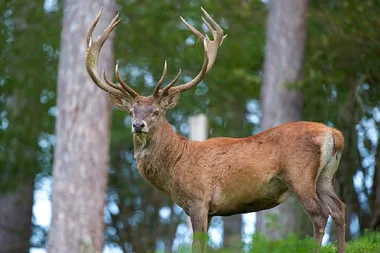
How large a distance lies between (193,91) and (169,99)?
12.2 m

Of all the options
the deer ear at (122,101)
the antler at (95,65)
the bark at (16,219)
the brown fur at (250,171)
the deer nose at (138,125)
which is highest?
the antler at (95,65)

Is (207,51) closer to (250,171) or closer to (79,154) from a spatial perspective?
(250,171)

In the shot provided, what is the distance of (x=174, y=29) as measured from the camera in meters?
20.5

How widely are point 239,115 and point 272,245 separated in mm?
16768

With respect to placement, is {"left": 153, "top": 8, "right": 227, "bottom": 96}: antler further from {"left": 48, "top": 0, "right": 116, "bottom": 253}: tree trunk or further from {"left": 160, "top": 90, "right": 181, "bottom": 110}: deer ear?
{"left": 48, "top": 0, "right": 116, "bottom": 253}: tree trunk

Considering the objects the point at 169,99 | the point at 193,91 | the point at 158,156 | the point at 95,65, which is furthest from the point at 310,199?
the point at 193,91

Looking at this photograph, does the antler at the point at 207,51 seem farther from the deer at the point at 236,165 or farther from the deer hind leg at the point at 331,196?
the deer hind leg at the point at 331,196

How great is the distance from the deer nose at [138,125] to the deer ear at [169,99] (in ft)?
1.82

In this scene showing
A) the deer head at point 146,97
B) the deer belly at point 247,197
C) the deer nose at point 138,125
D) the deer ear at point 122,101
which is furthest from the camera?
the deer ear at point 122,101

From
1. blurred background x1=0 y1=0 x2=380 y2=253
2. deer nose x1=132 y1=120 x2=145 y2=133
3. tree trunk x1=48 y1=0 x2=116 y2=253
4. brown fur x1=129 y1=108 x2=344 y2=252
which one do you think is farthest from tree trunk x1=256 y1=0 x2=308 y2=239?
deer nose x1=132 y1=120 x2=145 y2=133

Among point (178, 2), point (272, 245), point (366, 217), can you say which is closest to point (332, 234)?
point (366, 217)

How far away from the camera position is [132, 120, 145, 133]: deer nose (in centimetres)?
863

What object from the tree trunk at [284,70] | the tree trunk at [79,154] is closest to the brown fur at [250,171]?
the tree trunk at [79,154]

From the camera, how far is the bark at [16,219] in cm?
2172
